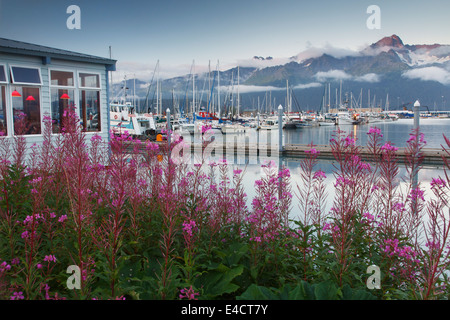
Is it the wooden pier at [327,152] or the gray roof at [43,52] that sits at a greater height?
the gray roof at [43,52]

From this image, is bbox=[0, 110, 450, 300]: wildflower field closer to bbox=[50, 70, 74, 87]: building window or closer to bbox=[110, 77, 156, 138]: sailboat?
bbox=[50, 70, 74, 87]: building window

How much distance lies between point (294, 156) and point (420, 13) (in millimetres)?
8952

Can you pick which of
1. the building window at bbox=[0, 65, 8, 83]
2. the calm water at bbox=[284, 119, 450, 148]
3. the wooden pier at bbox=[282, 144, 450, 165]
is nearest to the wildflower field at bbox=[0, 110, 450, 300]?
the building window at bbox=[0, 65, 8, 83]

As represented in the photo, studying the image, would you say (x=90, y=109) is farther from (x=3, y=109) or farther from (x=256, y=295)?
(x=256, y=295)

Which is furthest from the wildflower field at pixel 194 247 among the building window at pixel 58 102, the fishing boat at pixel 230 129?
the fishing boat at pixel 230 129

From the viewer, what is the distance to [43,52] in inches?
311

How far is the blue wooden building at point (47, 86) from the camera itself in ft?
25.0

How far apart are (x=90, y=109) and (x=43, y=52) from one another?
1.90m

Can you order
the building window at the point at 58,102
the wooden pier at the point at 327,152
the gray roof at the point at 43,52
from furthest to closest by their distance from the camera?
the wooden pier at the point at 327,152, the building window at the point at 58,102, the gray roof at the point at 43,52

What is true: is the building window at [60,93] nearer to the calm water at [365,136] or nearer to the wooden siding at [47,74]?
the wooden siding at [47,74]

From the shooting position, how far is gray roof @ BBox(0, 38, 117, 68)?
7418 millimetres

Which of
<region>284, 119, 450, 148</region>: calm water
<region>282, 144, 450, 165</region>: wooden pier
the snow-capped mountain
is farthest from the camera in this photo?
<region>284, 119, 450, 148</region>: calm water

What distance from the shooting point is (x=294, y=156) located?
13352mm
